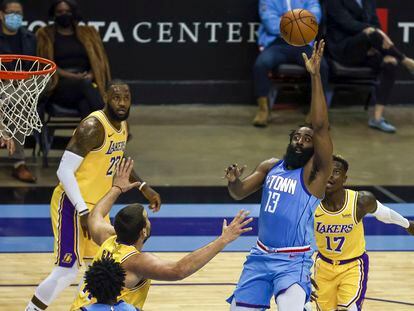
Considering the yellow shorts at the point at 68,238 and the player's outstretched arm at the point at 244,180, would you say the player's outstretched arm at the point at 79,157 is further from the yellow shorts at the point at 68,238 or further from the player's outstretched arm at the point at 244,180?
the player's outstretched arm at the point at 244,180

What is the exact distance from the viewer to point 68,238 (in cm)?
759

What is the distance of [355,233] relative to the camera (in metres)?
7.59

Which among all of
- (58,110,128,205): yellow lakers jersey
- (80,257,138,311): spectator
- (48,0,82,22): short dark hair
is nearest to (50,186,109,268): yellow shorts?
(58,110,128,205): yellow lakers jersey

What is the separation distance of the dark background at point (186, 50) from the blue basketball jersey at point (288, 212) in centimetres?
718

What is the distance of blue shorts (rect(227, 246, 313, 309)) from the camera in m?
6.86

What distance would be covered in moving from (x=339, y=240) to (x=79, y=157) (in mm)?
1876

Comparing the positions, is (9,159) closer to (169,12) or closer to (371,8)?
(169,12)

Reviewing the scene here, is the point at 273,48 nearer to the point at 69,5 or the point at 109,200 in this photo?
the point at 69,5

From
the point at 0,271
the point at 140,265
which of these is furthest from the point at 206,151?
the point at 140,265

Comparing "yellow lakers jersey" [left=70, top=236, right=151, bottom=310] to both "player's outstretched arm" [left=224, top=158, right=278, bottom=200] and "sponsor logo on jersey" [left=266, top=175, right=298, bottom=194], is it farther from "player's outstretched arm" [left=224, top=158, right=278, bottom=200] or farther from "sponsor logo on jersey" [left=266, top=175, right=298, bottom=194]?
"sponsor logo on jersey" [left=266, top=175, right=298, bottom=194]

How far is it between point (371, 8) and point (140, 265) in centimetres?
824

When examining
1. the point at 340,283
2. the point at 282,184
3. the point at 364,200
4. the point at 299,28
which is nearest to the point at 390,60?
the point at 299,28

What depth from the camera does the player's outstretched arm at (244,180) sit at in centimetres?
699

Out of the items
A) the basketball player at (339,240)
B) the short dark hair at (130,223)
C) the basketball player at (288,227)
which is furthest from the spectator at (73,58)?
the short dark hair at (130,223)
